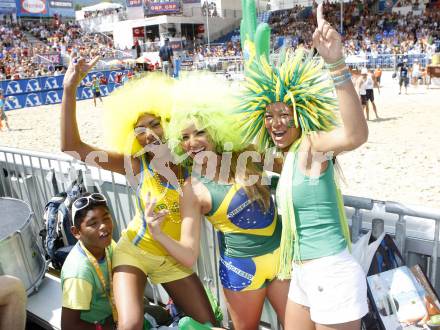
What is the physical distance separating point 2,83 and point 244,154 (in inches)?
795

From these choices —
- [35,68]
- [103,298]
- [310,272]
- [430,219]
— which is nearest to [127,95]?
[103,298]

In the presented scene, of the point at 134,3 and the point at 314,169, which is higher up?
the point at 134,3

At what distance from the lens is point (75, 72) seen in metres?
2.59

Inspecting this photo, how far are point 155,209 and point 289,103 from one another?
3.36 ft

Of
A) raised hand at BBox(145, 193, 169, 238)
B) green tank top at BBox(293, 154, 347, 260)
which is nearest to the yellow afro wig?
raised hand at BBox(145, 193, 169, 238)

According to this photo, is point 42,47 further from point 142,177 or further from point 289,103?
point 289,103

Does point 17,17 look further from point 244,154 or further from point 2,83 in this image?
point 244,154

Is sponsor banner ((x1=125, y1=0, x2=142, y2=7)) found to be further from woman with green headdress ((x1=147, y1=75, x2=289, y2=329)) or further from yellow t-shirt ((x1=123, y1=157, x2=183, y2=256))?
woman with green headdress ((x1=147, y1=75, x2=289, y2=329))

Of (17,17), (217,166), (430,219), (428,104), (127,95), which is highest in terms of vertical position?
(17,17)

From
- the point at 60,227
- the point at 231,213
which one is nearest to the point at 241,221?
the point at 231,213

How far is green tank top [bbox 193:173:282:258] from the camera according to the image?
85.4 inches

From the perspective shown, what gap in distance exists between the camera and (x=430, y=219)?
6.81 feet

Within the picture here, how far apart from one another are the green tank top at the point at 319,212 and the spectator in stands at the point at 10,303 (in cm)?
176

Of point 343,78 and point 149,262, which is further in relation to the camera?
point 149,262
